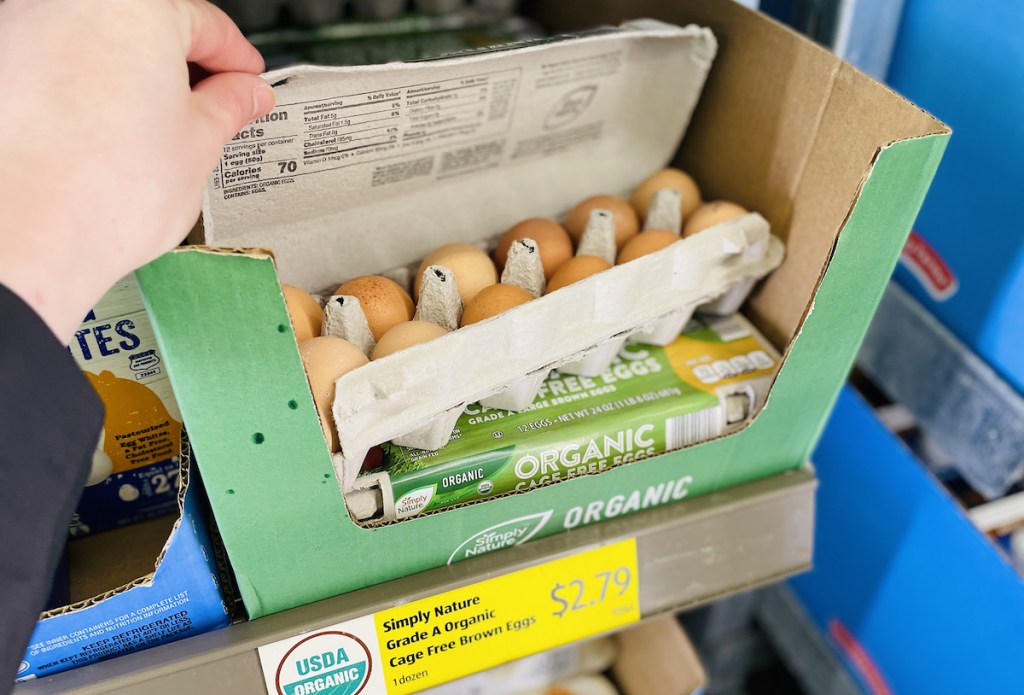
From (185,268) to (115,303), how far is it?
6.6 inches

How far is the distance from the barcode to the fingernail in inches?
17.2

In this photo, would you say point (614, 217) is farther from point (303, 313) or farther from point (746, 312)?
point (303, 313)

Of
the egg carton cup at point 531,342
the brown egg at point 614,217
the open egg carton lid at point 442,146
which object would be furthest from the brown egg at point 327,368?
the brown egg at point 614,217

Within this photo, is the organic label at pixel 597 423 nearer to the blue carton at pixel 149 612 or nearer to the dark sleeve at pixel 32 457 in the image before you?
the blue carton at pixel 149 612

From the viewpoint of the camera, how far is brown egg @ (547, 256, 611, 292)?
76 centimetres

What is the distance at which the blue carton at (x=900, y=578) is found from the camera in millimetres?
941

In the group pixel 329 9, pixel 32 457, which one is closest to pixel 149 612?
pixel 32 457

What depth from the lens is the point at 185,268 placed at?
49cm

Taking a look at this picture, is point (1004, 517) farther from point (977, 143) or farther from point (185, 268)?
point (185, 268)

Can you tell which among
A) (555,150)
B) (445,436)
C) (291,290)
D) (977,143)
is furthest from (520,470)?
(977,143)

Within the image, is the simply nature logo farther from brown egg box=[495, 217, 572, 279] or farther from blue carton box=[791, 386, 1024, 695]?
blue carton box=[791, 386, 1024, 695]

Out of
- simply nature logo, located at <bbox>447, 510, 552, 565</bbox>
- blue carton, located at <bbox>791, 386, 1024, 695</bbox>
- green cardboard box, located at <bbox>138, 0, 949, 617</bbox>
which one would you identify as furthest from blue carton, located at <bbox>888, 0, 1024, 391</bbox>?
simply nature logo, located at <bbox>447, 510, 552, 565</bbox>

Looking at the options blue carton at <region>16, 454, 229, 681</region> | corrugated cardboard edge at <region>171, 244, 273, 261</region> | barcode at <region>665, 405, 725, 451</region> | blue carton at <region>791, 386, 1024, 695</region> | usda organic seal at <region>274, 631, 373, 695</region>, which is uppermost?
corrugated cardboard edge at <region>171, 244, 273, 261</region>

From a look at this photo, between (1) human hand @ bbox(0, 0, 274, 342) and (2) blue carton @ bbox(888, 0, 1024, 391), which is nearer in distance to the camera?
(1) human hand @ bbox(0, 0, 274, 342)
